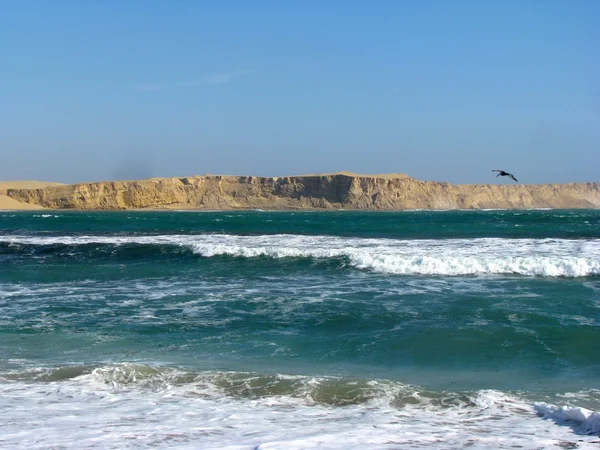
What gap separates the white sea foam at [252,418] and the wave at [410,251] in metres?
11.2

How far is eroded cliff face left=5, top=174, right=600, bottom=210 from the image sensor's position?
9775 cm

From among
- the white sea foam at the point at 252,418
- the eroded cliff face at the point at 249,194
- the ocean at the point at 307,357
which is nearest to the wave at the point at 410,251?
the ocean at the point at 307,357

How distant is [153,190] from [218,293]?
8767cm

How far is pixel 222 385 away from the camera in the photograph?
7.29 m

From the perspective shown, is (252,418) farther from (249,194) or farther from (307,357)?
A: (249,194)

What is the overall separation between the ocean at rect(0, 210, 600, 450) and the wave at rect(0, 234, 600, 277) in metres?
0.13

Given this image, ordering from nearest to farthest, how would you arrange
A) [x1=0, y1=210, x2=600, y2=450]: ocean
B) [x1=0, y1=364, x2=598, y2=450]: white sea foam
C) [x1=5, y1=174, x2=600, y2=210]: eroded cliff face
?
1. [x1=0, y1=364, x2=598, y2=450]: white sea foam
2. [x1=0, y1=210, x2=600, y2=450]: ocean
3. [x1=5, y1=174, x2=600, y2=210]: eroded cliff face

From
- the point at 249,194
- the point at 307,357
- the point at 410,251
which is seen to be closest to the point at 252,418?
the point at 307,357

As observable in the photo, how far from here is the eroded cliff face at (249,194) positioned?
3848 inches

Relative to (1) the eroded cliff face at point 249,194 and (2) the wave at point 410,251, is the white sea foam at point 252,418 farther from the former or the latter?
(1) the eroded cliff face at point 249,194

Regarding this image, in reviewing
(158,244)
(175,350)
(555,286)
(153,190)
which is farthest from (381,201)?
(175,350)

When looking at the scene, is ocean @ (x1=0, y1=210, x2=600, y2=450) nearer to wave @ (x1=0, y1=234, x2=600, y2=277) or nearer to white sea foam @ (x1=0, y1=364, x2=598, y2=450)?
white sea foam @ (x1=0, y1=364, x2=598, y2=450)

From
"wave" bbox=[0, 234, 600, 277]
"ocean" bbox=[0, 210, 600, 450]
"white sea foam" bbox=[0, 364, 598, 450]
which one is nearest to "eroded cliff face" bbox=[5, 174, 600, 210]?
"wave" bbox=[0, 234, 600, 277]

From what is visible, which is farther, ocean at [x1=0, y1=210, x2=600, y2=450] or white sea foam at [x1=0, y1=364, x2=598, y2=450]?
ocean at [x1=0, y1=210, x2=600, y2=450]
